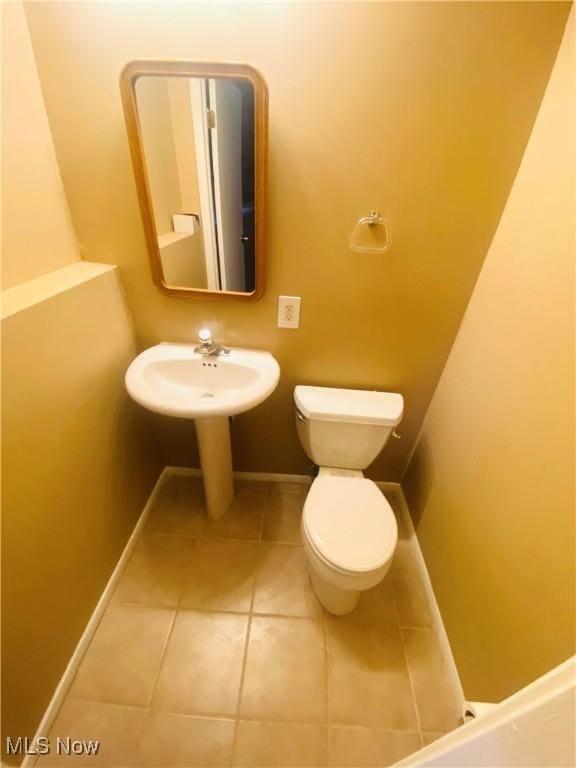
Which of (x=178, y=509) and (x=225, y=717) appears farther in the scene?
(x=178, y=509)

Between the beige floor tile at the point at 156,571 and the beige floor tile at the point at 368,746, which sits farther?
the beige floor tile at the point at 156,571

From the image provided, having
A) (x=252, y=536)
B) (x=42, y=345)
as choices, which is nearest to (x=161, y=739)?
(x=252, y=536)

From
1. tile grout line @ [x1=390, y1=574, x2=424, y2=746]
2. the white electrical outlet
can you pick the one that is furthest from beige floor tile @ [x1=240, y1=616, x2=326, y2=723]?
the white electrical outlet

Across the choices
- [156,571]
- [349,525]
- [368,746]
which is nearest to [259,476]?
[156,571]

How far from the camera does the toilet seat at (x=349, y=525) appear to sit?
103 cm

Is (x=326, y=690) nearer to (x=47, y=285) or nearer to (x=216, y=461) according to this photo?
(x=216, y=461)

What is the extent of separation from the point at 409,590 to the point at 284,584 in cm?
52

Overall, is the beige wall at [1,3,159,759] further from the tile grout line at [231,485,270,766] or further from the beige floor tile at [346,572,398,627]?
the beige floor tile at [346,572,398,627]

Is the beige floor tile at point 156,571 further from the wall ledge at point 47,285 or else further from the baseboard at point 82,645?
the wall ledge at point 47,285

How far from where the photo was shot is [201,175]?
42.6 inches

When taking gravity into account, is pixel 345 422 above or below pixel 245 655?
above

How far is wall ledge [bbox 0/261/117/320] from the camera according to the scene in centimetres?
83

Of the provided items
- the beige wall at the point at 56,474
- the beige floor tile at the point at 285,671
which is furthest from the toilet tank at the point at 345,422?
the beige wall at the point at 56,474

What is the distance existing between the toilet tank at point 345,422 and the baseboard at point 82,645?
892 mm
